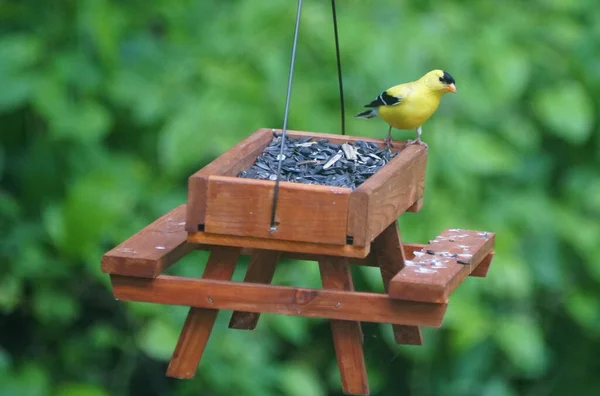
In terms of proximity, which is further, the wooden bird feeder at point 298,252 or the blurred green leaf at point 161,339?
the blurred green leaf at point 161,339

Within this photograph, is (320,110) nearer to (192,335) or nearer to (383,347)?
(383,347)

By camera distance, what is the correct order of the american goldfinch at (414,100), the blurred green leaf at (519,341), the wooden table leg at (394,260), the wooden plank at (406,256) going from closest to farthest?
the wooden table leg at (394,260) < the wooden plank at (406,256) < the american goldfinch at (414,100) < the blurred green leaf at (519,341)

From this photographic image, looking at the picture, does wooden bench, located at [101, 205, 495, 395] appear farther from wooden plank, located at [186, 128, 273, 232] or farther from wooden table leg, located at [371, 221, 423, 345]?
wooden plank, located at [186, 128, 273, 232]

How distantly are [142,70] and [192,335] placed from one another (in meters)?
2.33

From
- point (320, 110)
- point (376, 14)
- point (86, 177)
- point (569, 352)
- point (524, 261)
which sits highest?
point (376, 14)

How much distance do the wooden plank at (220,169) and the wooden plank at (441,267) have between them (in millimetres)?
426

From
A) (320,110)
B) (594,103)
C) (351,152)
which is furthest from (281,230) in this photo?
(594,103)

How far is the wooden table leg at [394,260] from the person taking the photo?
254 centimetres

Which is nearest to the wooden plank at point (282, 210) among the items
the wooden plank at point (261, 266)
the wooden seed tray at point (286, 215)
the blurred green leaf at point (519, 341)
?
the wooden seed tray at point (286, 215)

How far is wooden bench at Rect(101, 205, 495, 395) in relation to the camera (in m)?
2.21

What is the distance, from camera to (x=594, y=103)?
4.94 metres

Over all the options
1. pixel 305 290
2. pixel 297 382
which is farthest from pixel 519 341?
pixel 305 290

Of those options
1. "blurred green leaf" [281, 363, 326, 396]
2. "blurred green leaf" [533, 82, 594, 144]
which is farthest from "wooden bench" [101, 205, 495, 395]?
"blurred green leaf" [533, 82, 594, 144]

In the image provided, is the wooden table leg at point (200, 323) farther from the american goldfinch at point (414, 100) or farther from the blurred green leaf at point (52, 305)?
the blurred green leaf at point (52, 305)
